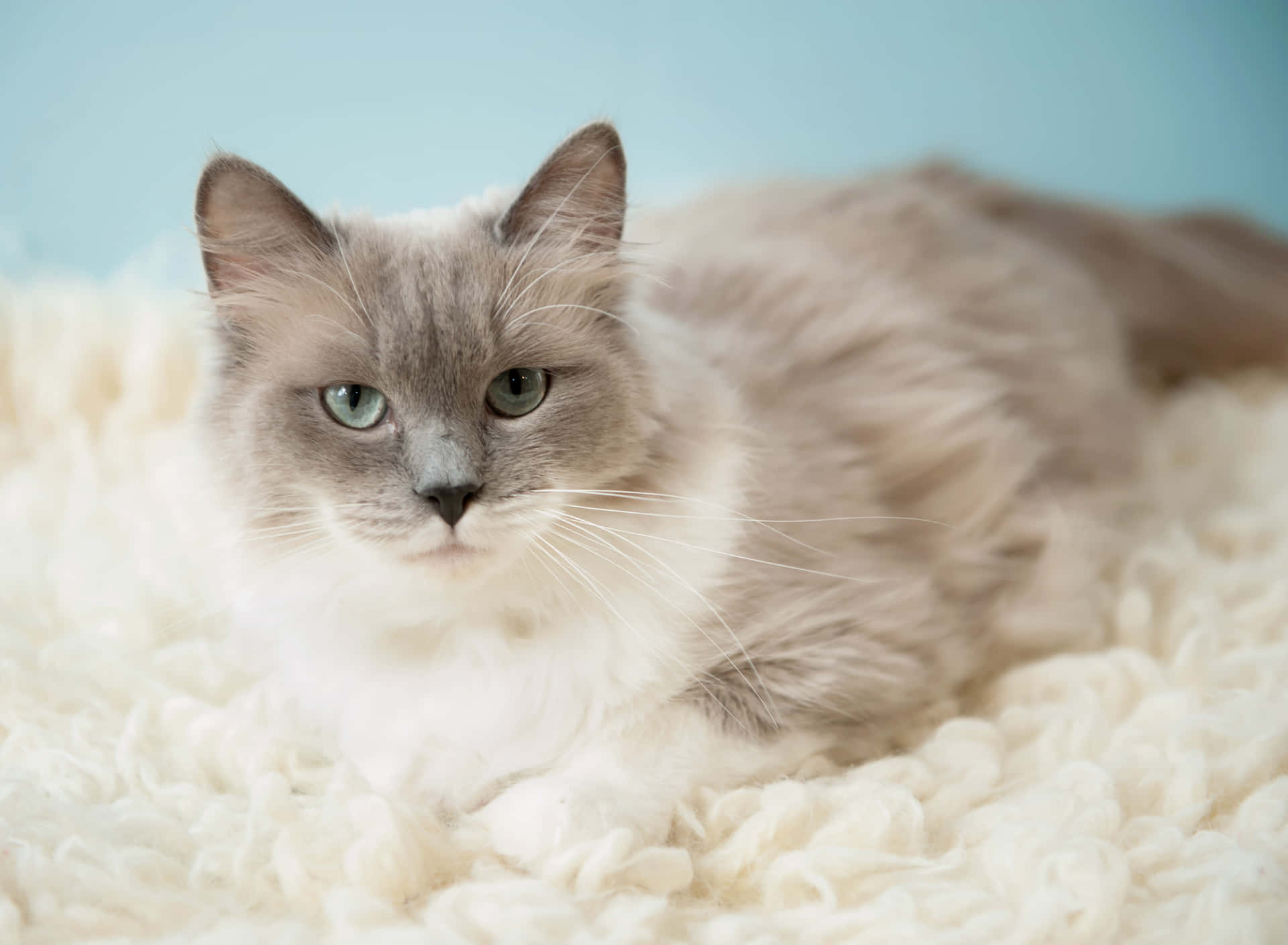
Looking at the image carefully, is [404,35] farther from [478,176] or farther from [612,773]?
[612,773]

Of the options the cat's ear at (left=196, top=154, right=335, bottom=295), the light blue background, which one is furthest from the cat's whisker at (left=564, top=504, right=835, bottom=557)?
the light blue background

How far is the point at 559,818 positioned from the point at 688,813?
157 millimetres

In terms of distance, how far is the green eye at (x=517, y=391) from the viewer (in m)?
1.20

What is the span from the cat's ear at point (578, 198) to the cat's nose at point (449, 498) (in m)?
0.34

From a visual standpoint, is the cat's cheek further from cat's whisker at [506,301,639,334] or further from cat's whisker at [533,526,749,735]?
cat's whisker at [506,301,639,334]

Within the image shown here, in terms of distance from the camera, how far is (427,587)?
1.17 meters

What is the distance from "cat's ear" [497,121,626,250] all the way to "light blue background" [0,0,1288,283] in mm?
783

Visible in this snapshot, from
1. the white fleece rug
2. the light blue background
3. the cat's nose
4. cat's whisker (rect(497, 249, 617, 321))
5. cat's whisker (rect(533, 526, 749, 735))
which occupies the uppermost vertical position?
the light blue background

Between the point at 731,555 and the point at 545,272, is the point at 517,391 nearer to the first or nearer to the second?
the point at 545,272

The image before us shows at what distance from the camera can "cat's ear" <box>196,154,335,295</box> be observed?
115 centimetres

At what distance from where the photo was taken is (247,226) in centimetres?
120

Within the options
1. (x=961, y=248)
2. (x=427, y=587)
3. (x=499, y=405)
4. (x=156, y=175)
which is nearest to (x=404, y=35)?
(x=156, y=175)

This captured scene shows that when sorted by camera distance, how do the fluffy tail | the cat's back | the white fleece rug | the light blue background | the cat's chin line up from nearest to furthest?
the white fleece rug < the cat's chin < the cat's back < the light blue background < the fluffy tail

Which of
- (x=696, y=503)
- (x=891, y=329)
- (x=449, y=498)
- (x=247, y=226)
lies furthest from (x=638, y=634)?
(x=891, y=329)
